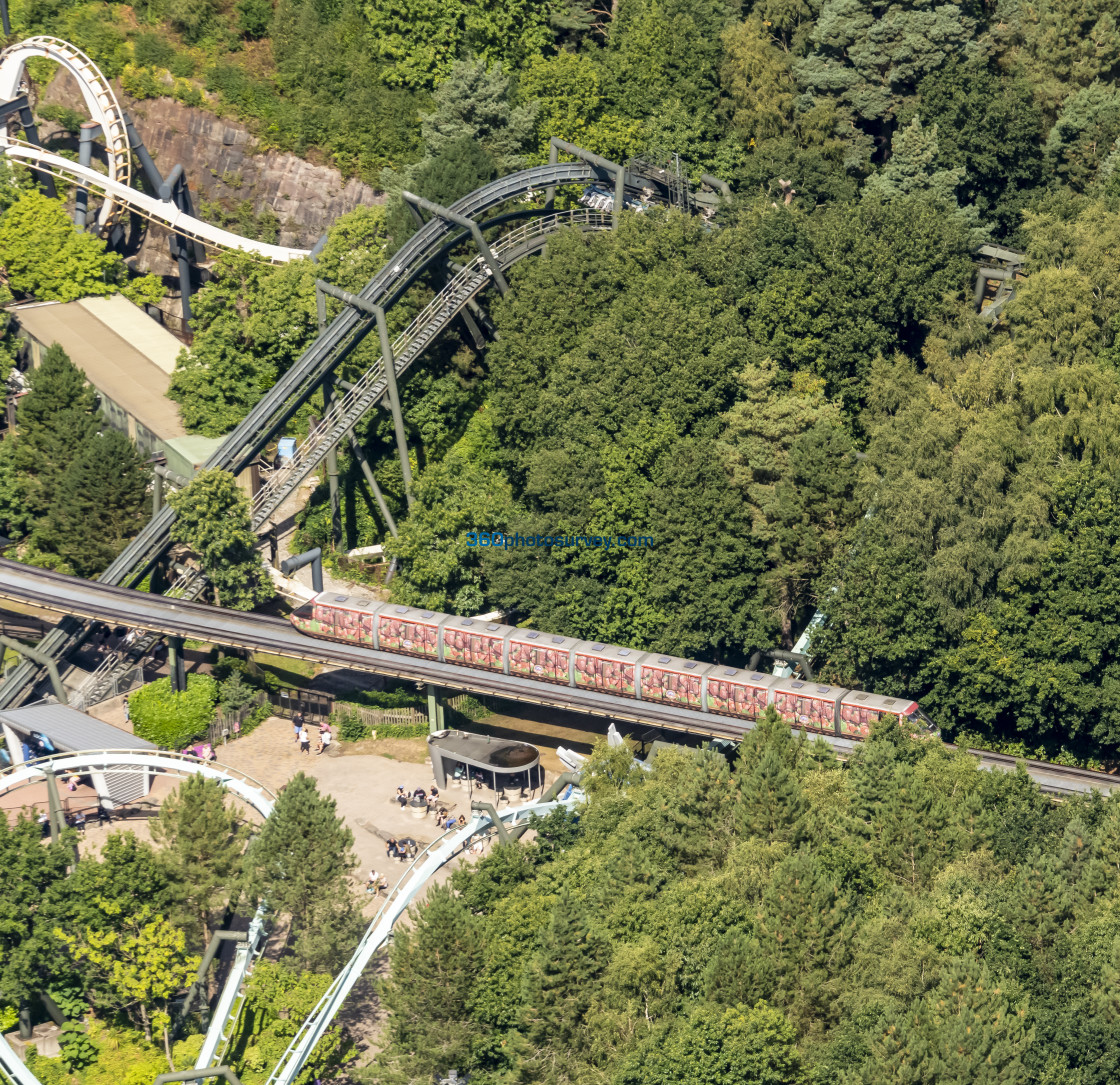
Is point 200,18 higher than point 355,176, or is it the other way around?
point 200,18

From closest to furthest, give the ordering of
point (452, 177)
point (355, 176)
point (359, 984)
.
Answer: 1. point (359, 984)
2. point (452, 177)
3. point (355, 176)

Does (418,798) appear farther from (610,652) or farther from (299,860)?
(299,860)

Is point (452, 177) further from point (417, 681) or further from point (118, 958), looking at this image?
point (118, 958)

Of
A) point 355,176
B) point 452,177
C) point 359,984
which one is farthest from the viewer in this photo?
point 355,176

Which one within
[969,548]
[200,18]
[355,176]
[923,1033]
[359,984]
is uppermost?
[200,18]

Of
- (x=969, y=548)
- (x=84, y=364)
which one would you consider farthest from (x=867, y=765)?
(x=84, y=364)

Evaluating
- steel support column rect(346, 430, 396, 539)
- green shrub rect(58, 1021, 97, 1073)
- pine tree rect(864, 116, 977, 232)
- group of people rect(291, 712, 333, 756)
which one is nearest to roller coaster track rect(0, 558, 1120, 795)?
group of people rect(291, 712, 333, 756)

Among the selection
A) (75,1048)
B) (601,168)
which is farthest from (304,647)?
(601,168)

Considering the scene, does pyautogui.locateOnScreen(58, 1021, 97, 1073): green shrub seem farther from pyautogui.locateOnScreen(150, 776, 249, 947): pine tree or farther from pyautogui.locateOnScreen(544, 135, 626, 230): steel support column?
pyautogui.locateOnScreen(544, 135, 626, 230): steel support column
